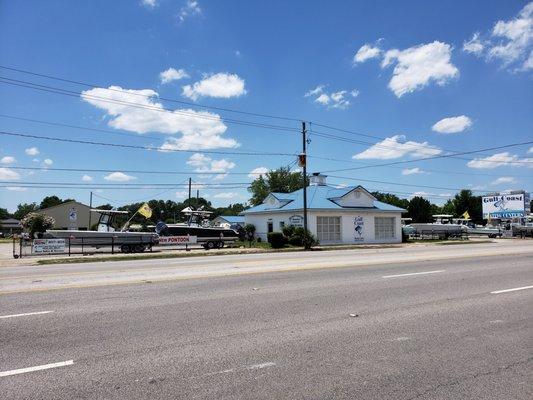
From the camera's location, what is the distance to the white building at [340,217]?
41750mm

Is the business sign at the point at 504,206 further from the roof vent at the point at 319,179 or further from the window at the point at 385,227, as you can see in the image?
the roof vent at the point at 319,179

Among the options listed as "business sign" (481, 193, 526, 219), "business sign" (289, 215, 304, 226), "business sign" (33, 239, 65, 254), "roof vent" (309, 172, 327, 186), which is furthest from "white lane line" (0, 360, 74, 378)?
"business sign" (481, 193, 526, 219)

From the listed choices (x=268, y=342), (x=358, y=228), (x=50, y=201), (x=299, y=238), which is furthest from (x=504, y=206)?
(x=50, y=201)

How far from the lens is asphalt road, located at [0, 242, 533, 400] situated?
478cm

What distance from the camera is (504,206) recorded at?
6944 cm

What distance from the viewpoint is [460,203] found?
120 metres

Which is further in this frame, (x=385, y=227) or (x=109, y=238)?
(x=385, y=227)

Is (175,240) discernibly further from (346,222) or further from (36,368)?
(36,368)

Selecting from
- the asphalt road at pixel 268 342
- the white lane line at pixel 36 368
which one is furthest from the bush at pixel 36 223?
the white lane line at pixel 36 368

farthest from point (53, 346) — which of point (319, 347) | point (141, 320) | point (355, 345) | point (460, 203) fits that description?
point (460, 203)

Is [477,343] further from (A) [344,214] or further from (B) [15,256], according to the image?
(A) [344,214]

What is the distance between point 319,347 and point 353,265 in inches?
439

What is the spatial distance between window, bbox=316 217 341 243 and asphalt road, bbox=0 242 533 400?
3037cm

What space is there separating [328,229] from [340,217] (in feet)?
5.30
